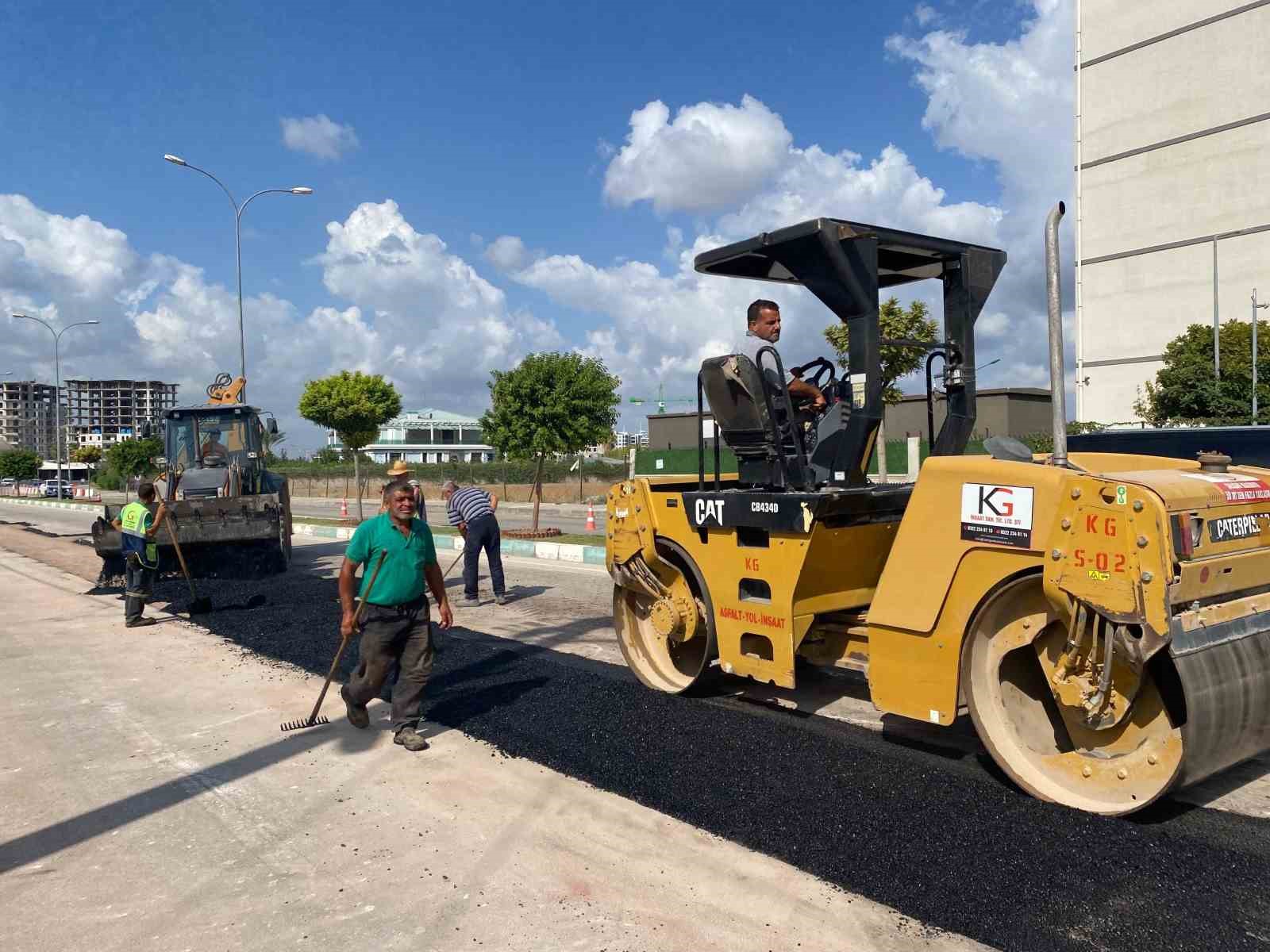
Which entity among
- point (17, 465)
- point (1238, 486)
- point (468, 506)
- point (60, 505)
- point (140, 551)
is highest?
point (17, 465)

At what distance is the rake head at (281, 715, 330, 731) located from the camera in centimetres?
575

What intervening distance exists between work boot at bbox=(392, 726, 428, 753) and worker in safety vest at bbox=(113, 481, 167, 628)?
553cm

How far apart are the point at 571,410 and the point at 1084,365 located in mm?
30839

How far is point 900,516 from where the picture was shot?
5305 millimetres

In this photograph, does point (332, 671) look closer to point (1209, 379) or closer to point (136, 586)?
point (136, 586)

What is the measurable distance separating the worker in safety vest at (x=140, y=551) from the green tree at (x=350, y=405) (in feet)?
58.1

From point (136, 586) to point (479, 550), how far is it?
3446mm

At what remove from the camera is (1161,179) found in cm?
3875

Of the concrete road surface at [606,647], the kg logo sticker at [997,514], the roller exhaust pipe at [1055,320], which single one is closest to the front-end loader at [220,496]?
the concrete road surface at [606,647]

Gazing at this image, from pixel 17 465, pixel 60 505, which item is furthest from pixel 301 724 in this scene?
pixel 17 465

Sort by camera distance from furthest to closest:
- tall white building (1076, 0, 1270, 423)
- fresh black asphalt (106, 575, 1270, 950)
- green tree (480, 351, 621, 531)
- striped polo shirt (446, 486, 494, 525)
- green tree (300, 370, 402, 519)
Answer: tall white building (1076, 0, 1270, 423), green tree (300, 370, 402, 519), green tree (480, 351, 621, 531), striped polo shirt (446, 486, 494, 525), fresh black asphalt (106, 575, 1270, 950)

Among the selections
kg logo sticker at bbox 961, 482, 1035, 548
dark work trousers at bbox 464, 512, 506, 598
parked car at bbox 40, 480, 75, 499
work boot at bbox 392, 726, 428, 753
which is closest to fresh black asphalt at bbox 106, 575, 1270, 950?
work boot at bbox 392, 726, 428, 753

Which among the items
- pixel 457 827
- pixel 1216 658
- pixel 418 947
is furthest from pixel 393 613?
pixel 1216 658

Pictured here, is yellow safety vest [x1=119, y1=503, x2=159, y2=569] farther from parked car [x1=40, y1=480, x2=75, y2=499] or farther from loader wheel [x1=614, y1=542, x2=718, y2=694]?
parked car [x1=40, y1=480, x2=75, y2=499]
